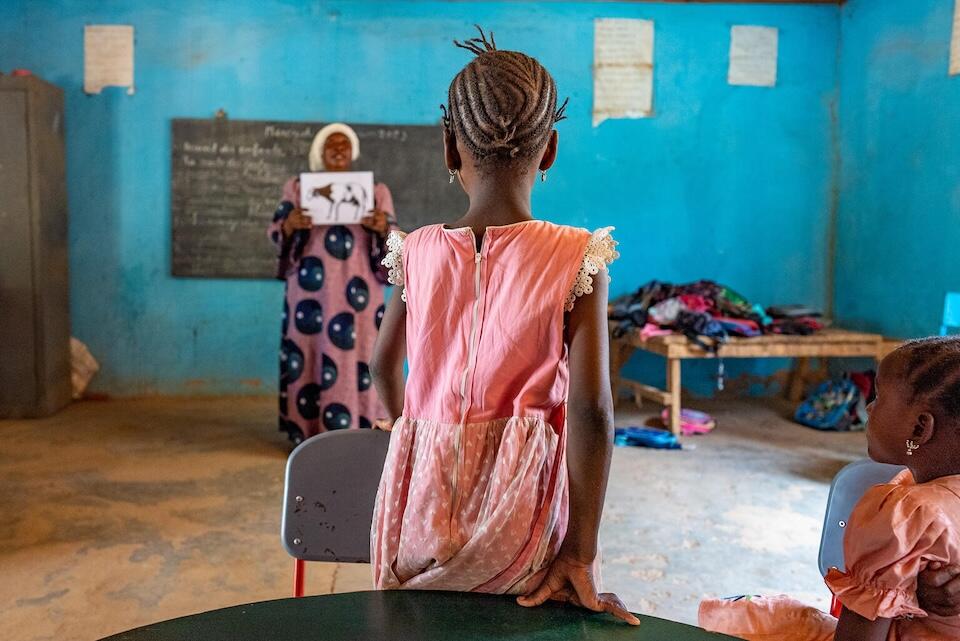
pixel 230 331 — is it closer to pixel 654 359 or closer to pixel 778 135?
pixel 654 359

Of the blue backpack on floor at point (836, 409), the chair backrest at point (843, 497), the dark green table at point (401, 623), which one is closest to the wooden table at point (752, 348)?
the blue backpack on floor at point (836, 409)

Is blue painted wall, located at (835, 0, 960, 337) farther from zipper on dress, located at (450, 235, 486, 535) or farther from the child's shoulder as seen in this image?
zipper on dress, located at (450, 235, 486, 535)

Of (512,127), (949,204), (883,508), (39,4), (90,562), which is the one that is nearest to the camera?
(883,508)

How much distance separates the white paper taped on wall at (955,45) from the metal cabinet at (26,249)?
231 inches

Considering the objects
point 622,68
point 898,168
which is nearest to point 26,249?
point 622,68

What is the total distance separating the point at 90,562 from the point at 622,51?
195 inches

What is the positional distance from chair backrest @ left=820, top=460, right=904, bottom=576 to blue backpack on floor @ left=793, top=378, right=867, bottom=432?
399 cm

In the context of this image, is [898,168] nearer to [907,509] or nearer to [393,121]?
[393,121]

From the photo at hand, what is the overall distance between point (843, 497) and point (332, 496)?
1021mm

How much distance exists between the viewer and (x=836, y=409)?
5.27 metres

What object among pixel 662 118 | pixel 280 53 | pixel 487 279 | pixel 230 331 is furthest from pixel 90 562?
pixel 662 118

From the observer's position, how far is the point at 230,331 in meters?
5.97

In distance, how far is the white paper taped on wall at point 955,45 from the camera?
4.89m

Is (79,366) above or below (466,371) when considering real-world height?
below
